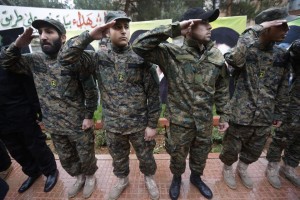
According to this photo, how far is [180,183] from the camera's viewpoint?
2.84 meters

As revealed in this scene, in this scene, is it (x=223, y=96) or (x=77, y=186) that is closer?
(x=223, y=96)

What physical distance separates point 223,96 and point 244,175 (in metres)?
1.27

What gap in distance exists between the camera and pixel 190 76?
2.26 meters

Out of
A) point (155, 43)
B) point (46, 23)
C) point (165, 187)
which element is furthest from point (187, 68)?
point (165, 187)

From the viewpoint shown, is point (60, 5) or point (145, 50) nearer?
point (145, 50)

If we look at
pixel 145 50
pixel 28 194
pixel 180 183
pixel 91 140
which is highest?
pixel 145 50

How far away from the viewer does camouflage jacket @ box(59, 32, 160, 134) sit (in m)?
2.29

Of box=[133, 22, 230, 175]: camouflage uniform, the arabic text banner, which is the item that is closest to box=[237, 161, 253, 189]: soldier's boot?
box=[133, 22, 230, 175]: camouflage uniform

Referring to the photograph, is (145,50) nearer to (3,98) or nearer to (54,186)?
(3,98)

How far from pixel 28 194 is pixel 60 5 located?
1596 centimetres

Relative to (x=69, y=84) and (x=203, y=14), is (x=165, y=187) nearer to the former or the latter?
(x=69, y=84)

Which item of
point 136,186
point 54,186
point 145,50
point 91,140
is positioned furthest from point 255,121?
point 54,186

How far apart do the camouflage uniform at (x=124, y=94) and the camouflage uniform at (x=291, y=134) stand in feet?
5.85

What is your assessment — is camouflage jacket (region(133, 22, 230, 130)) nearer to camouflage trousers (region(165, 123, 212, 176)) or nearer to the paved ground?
camouflage trousers (region(165, 123, 212, 176))
